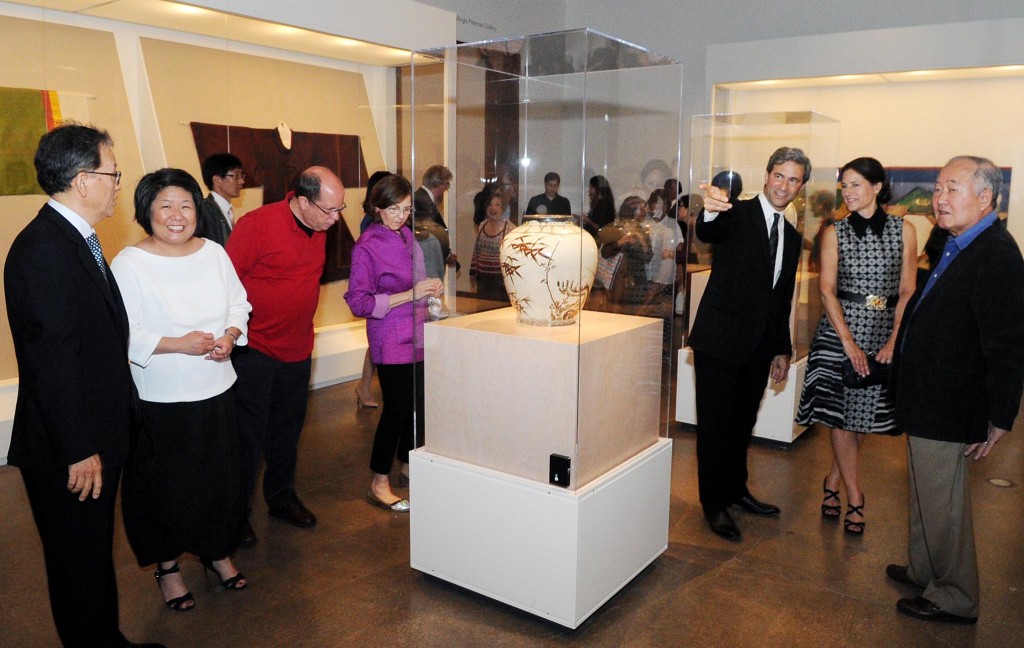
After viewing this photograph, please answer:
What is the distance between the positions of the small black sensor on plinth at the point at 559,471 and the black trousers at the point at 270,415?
1.15 m

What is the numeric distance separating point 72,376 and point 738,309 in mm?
2264

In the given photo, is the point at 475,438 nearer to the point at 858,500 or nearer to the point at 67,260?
the point at 67,260

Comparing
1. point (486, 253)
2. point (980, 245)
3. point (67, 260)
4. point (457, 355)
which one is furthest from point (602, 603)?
point (67, 260)

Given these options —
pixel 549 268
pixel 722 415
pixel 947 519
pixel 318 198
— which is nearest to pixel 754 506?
pixel 722 415

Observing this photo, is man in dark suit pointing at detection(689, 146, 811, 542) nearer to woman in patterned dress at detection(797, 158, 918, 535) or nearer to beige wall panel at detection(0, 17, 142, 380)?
woman in patterned dress at detection(797, 158, 918, 535)

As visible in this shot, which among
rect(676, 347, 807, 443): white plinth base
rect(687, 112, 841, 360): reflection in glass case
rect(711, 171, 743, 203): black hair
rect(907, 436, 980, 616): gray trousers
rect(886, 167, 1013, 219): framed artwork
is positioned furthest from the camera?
rect(886, 167, 1013, 219): framed artwork

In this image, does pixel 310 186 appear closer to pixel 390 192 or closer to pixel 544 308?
pixel 390 192

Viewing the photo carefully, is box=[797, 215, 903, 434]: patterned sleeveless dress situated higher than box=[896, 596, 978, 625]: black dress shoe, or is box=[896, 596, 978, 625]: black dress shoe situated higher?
box=[797, 215, 903, 434]: patterned sleeveless dress

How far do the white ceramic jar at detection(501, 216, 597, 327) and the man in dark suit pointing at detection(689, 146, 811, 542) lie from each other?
0.73m

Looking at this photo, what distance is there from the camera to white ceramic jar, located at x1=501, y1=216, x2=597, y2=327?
2.43 m

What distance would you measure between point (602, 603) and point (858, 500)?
139 centimetres

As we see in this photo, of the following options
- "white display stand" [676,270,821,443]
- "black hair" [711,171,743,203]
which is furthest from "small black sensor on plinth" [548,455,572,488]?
"black hair" [711,171,743,203]

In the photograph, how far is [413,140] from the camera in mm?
2713

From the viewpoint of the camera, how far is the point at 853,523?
3.32m
